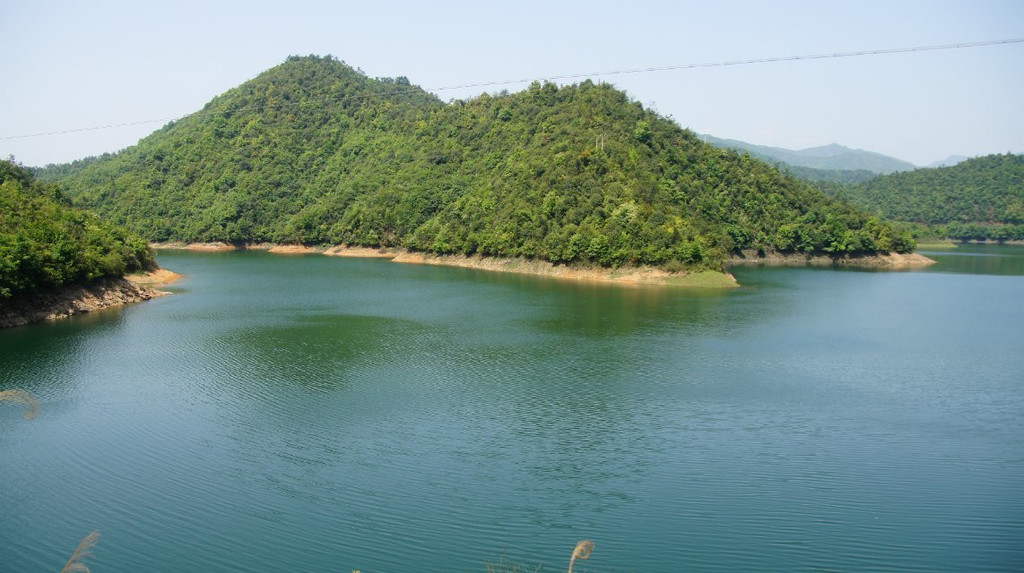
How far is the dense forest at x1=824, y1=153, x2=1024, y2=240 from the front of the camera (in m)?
117

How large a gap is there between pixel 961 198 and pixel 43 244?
13623 cm

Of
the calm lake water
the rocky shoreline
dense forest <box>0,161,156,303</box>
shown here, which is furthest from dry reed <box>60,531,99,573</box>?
the rocky shoreline

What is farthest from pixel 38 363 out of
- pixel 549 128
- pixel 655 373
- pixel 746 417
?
pixel 549 128

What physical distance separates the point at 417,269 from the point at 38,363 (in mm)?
43035

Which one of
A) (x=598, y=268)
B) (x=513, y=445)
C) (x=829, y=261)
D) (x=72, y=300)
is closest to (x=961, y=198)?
(x=829, y=261)

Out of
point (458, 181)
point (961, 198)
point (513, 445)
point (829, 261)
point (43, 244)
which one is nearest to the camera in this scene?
point (513, 445)

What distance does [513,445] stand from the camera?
667 inches

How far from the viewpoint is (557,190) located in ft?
212

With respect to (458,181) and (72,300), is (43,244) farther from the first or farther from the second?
(458,181)

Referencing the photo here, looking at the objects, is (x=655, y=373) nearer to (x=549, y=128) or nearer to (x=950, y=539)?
(x=950, y=539)

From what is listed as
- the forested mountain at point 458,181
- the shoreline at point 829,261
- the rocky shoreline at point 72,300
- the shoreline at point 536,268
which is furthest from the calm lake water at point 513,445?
the shoreline at point 829,261

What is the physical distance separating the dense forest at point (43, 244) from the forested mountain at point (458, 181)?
33.5 metres

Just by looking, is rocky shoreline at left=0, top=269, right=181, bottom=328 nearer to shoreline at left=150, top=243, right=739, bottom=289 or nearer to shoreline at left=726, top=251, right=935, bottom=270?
shoreline at left=150, top=243, right=739, bottom=289

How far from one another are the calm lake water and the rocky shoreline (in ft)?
4.18
